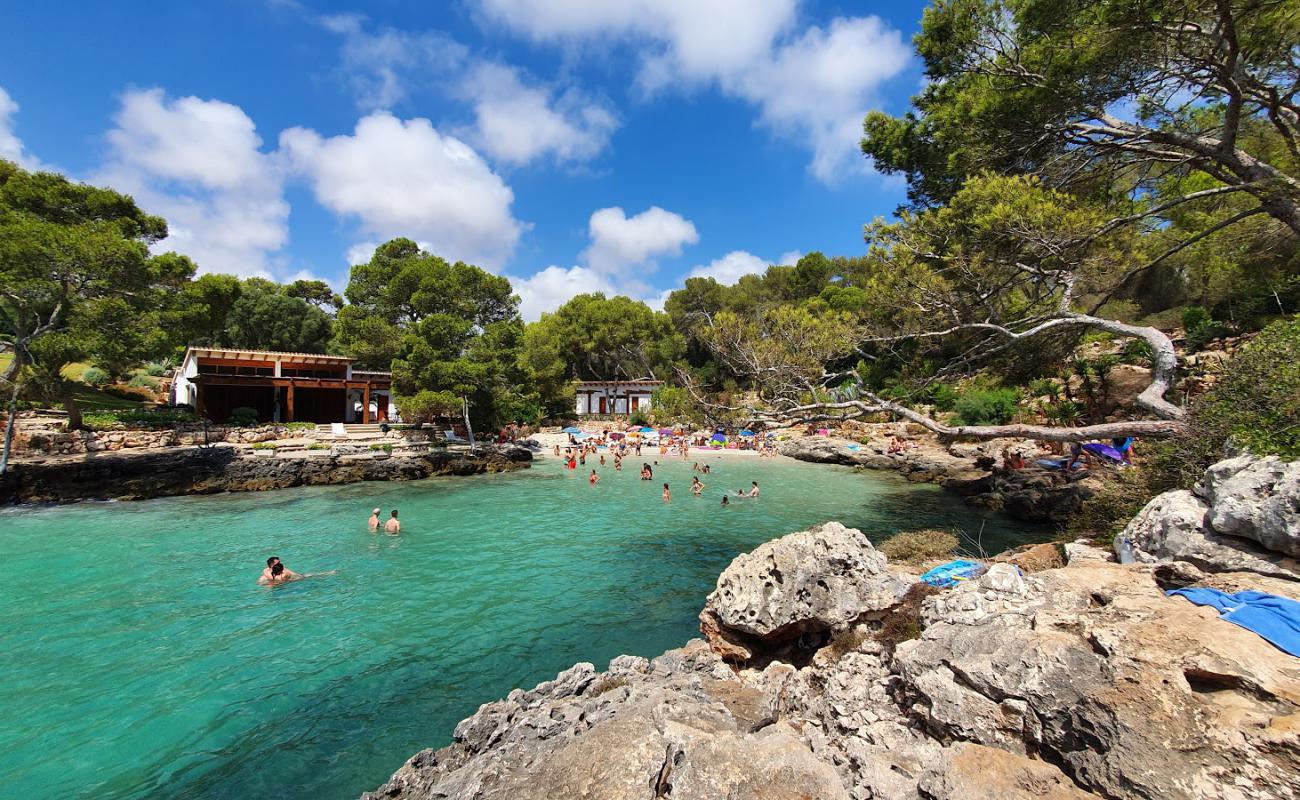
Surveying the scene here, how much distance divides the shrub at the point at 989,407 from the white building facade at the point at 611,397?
27697 millimetres

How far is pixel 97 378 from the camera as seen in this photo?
114ft

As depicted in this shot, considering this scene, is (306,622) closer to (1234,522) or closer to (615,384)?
(1234,522)

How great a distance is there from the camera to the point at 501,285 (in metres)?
33.7

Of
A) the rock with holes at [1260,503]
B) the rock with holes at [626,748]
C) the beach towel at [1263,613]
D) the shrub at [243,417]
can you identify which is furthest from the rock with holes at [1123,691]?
the shrub at [243,417]

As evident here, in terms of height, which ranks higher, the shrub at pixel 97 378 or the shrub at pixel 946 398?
the shrub at pixel 97 378

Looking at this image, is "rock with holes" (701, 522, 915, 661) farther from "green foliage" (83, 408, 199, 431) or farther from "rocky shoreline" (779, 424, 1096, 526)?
"green foliage" (83, 408, 199, 431)

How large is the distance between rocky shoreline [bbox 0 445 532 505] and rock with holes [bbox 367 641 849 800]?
2469cm

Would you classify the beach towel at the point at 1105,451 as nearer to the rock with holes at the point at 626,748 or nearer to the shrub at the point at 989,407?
the shrub at the point at 989,407

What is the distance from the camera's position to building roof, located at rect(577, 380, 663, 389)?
52.8 meters

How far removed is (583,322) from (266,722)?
1979 inches

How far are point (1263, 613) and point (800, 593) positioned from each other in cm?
436

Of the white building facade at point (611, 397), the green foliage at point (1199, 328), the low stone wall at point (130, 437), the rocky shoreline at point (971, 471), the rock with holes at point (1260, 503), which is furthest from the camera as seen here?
the white building facade at point (611, 397)

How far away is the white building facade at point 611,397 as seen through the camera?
5312cm

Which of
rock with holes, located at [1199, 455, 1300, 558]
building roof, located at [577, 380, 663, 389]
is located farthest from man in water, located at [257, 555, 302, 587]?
building roof, located at [577, 380, 663, 389]
